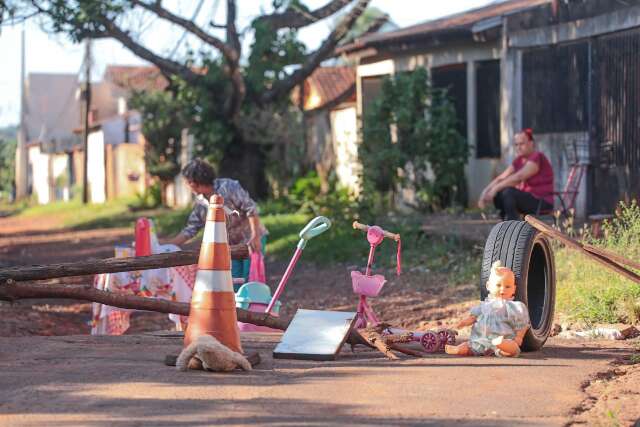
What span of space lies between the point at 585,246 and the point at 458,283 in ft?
17.4

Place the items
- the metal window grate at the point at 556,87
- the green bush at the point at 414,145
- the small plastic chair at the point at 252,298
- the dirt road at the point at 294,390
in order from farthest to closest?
the green bush at the point at 414,145
the metal window grate at the point at 556,87
the small plastic chair at the point at 252,298
the dirt road at the point at 294,390

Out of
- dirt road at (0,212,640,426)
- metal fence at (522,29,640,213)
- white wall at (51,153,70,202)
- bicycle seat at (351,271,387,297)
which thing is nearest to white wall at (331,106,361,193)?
metal fence at (522,29,640,213)

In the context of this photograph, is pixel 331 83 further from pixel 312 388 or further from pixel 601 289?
pixel 312 388

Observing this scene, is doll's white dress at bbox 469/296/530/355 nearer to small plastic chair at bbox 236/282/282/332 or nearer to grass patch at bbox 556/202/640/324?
grass patch at bbox 556/202/640/324

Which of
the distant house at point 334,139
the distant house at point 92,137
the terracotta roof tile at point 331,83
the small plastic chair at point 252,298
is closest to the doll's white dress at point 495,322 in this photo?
the small plastic chair at point 252,298

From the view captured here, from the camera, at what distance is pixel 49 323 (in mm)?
11430

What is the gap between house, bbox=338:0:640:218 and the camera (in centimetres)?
1412

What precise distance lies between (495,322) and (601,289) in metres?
2.42

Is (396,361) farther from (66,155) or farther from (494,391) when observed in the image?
(66,155)

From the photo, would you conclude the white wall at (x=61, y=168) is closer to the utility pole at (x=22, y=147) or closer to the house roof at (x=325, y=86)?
the utility pole at (x=22, y=147)

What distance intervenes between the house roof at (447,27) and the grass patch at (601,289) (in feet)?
29.5

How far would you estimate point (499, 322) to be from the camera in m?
6.75

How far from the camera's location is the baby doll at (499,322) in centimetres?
672

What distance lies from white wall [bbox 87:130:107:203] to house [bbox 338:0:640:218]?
2719cm
